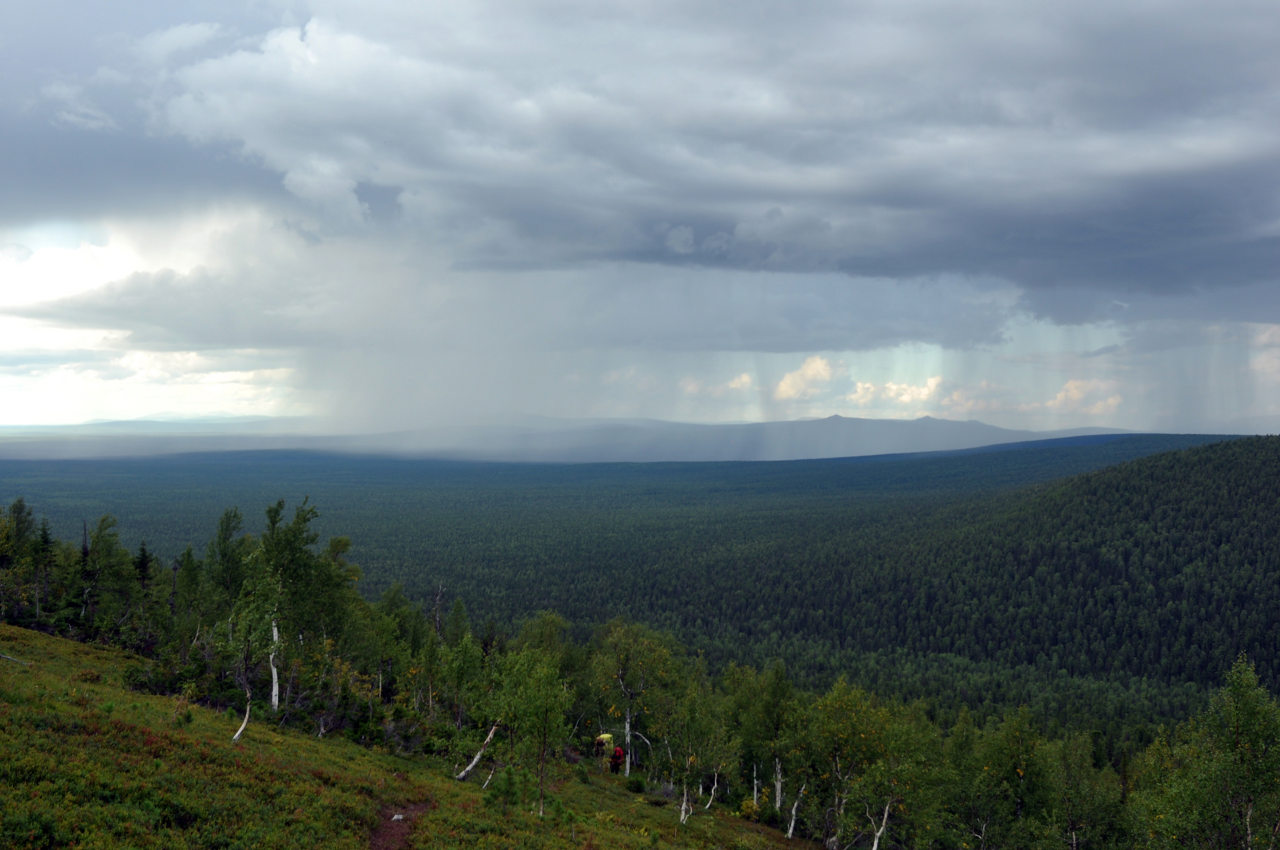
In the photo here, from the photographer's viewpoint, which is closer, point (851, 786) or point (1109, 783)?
point (851, 786)

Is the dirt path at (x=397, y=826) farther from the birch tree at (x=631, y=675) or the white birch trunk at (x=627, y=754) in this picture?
the birch tree at (x=631, y=675)

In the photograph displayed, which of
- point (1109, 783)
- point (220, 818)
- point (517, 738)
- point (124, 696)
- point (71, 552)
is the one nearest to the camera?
point (220, 818)

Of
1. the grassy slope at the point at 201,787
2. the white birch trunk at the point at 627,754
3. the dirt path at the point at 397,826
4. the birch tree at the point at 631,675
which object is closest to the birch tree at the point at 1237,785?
the grassy slope at the point at 201,787

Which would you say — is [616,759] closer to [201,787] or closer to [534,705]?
[534,705]

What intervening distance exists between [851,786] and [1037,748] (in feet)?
86.9

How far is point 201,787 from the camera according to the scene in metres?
27.0

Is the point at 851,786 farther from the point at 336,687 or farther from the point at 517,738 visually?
the point at 336,687

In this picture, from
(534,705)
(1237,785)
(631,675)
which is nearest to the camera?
(534,705)

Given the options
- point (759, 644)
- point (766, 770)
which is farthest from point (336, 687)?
point (759, 644)

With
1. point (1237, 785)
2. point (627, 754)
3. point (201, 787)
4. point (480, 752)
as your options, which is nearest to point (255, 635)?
point (201, 787)

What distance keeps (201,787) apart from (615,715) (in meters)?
56.1

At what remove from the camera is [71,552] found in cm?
8962

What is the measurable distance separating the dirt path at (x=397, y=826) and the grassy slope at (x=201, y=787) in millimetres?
191

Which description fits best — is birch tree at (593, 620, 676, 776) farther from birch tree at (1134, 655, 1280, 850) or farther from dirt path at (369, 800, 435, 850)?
birch tree at (1134, 655, 1280, 850)
